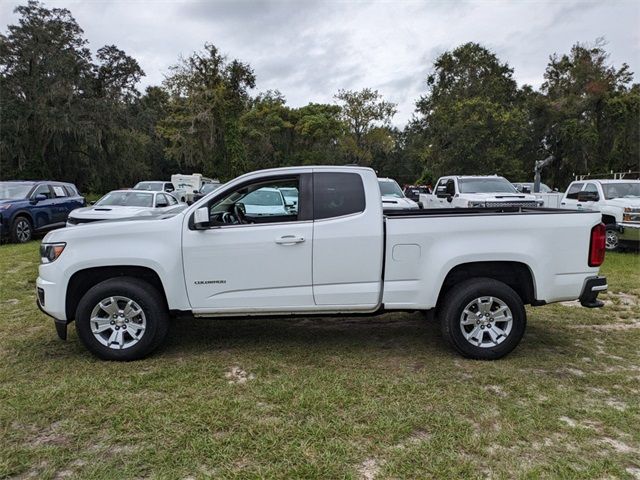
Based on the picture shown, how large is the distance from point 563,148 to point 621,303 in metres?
36.3

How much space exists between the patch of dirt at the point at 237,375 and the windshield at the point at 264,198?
2890mm

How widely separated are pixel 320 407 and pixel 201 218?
1.93 meters

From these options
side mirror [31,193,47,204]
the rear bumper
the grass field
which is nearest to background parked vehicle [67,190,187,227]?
side mirror [31,193,47,204]

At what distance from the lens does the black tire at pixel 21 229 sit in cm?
1163

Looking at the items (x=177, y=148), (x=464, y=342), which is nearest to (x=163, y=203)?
(x=464, y=342)

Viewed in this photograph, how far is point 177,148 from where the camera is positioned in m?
39.1

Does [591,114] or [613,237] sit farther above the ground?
[591,114]

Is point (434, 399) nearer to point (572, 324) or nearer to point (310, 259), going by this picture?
point (310, 259)

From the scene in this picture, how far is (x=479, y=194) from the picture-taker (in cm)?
1222

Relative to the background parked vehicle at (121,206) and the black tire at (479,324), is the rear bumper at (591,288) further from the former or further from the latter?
the background parked vehicle at (121,206)

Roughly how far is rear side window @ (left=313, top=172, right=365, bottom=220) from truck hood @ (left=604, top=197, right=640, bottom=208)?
830 cm

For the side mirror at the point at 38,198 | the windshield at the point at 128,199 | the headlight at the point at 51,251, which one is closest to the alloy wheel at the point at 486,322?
the headlight at the point at 51,251

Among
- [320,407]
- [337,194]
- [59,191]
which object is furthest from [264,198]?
[59,191]

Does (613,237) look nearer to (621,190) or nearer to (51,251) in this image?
(621,190)
